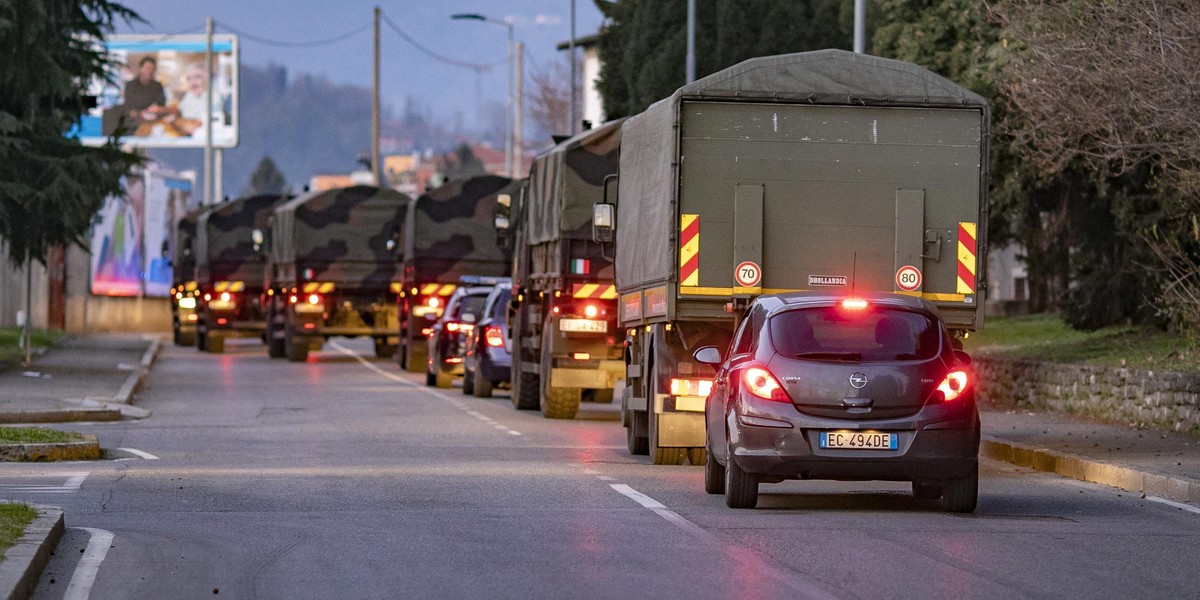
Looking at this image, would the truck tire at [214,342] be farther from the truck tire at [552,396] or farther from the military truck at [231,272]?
the truck tire at [552,396]

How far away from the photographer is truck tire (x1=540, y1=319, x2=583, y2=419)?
2572 centimetres

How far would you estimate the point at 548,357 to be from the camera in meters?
25.7

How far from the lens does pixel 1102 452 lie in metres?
18.9

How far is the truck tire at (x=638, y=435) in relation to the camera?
64.5ft

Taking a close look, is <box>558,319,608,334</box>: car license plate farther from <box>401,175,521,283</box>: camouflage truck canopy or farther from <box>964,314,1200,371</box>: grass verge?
<box>401,175,521,283</box>: camouflage truck canopy

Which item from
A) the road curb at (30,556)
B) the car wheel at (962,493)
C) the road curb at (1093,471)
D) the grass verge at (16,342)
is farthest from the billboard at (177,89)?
the road curb at (30,556)

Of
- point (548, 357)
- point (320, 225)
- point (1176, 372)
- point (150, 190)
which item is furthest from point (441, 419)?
point (150, 190)

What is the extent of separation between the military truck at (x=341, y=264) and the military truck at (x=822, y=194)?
27.0 m

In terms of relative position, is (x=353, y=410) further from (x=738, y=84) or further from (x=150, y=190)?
(x=150, y=190)

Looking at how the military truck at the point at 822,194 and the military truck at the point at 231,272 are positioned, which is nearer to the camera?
the military truck at the point at 822,194

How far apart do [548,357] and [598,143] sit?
8.76 ft

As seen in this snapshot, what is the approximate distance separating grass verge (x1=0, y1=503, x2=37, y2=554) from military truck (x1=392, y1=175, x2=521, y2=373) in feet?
92.7

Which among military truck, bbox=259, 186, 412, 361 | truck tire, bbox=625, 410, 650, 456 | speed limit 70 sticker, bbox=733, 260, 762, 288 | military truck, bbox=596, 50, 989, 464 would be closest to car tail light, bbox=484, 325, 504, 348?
truck tire, bbox=625, 410, 650, 456

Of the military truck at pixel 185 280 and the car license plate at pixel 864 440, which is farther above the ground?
the military truck at pixel 185 280
